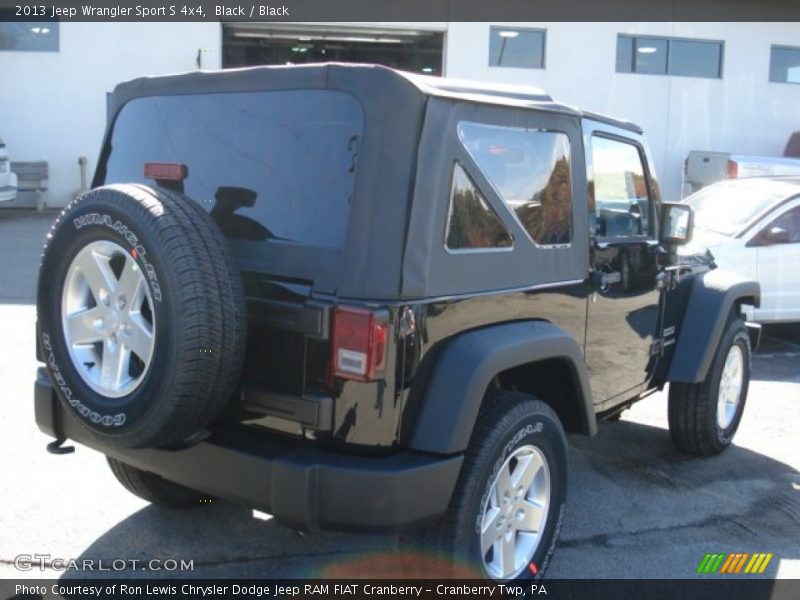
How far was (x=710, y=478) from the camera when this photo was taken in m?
4.81

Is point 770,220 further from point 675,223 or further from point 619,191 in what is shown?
point 619,191

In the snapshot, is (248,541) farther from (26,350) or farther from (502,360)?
(26,350)

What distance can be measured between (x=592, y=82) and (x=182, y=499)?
16.2 metres

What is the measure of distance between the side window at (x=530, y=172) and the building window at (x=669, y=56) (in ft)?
52.9

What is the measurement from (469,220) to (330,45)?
17.4 m

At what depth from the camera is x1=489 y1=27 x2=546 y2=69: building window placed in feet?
58.9

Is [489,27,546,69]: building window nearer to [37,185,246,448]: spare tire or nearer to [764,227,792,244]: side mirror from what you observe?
[764,227,792,244]: side mirror

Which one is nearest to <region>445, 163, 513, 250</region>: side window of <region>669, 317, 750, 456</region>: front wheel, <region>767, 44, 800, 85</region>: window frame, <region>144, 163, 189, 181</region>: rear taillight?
<region>144, 163, 189, 181</region>: rear taillight

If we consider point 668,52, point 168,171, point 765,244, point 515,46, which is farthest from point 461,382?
point 668,52

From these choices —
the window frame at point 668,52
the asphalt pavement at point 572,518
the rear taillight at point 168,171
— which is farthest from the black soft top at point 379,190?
the window frame at point 668,52

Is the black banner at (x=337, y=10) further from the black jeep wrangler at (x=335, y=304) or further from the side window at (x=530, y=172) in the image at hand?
the side window at (x=530, y=172)

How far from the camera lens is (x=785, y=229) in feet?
26.1

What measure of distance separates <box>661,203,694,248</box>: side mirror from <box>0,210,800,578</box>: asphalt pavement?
135 cm

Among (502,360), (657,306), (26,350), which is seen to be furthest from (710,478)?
(26,350)
